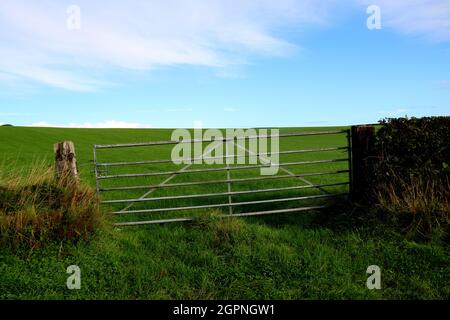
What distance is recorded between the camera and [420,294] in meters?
4.90

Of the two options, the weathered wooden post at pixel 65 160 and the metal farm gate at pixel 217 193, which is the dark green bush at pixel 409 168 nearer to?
the metal farm gate at pixel 217 193

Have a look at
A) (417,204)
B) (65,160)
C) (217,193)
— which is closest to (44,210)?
(65,160)

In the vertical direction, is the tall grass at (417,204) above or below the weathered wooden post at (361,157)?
below

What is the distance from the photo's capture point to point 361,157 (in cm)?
796

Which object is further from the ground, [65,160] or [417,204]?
[65,160]

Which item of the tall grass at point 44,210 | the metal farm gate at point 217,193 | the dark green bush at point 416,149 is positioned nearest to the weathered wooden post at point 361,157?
the metal farm gate at point 217,193

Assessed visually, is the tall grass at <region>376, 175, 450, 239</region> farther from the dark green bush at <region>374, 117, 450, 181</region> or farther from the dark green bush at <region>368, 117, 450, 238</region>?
the dark green bush at <region>374, 117, 450, 181</region>

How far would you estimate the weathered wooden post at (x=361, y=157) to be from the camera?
771 centimetres

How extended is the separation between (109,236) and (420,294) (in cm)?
487

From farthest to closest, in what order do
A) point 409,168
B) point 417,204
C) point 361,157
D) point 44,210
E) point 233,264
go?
point 361,157
point 409,168
point 417,204
point 44,210
point 233,264

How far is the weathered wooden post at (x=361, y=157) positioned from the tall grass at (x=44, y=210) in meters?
5.16

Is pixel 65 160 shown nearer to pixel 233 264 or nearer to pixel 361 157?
pixel 233 264

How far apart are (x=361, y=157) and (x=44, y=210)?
620cm

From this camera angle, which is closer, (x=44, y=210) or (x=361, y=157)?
(x=44, y=210)
